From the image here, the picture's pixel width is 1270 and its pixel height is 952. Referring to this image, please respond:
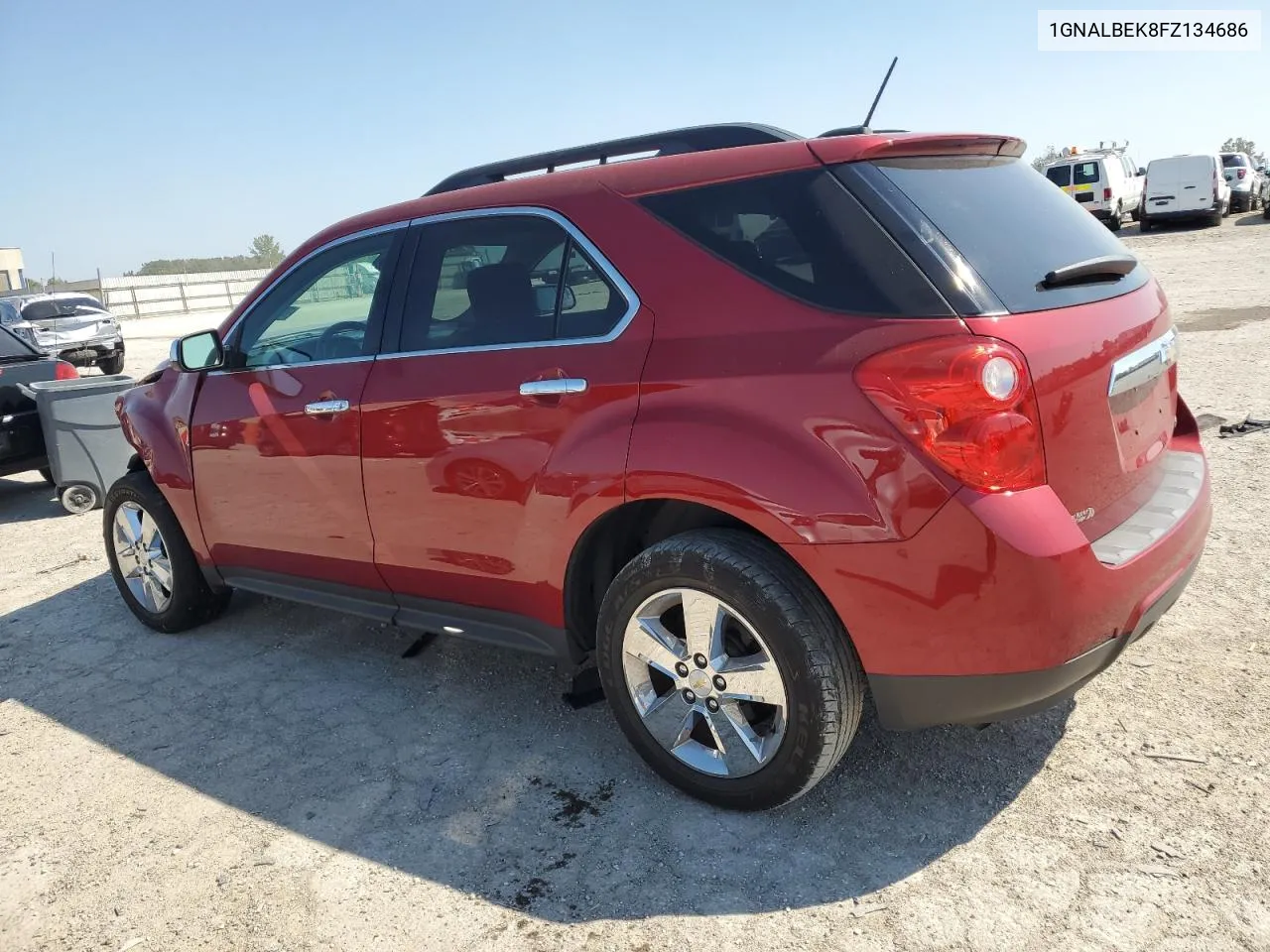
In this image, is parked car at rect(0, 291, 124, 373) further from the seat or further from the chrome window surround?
the seat

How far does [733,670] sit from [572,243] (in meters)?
1.38

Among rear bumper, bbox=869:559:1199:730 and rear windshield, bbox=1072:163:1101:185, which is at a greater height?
rear windshield, bbox=1072:163:1101:185

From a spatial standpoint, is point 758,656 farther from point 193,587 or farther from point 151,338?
point 151,338

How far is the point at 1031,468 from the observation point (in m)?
2.29

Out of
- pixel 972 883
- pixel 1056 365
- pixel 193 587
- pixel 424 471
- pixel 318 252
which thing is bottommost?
pixel 972 883

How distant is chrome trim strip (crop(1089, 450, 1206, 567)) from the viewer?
242 cm

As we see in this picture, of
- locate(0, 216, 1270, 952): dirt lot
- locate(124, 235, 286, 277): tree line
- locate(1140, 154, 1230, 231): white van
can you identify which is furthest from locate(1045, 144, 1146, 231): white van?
locate(124, 235, 286, 277): tree line

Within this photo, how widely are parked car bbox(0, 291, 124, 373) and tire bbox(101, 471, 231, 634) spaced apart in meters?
13.9

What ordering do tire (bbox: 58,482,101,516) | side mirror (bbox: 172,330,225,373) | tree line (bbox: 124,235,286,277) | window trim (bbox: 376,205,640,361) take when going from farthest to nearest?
tree line (bbox: 124,235,286,277) < tire (bbox: 58,482,101,516) < side mirror (bbox: 172,330,225,373) < window trim (bbox: 376,205,640,361)

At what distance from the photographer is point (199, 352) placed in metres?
4.05

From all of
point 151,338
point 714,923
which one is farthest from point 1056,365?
point 151,338

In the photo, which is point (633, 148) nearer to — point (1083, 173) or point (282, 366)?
point (282, 366)

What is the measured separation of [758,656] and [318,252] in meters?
2.43

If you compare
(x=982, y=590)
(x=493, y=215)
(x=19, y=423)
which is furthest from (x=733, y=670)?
(x=19, y=423)
